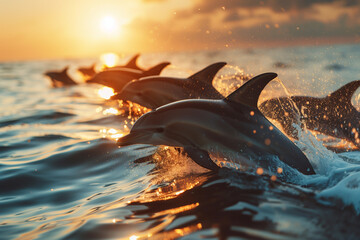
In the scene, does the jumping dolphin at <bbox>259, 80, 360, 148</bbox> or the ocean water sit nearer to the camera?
the ocean water

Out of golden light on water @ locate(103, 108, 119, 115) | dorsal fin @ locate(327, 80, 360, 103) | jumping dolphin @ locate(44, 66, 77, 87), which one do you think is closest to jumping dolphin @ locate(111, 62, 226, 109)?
dorsal fin @ locate(327, 80, 360, 103)

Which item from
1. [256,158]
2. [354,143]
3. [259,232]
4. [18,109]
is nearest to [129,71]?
[18,109]

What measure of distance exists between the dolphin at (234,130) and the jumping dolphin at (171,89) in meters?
2.01

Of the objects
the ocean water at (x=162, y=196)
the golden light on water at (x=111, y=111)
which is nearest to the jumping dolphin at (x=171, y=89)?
the ocean water at (x=162, y=196)

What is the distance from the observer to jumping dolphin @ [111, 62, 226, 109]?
620cm

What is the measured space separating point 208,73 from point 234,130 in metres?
2.30

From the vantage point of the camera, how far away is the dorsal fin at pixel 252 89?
3.92 m

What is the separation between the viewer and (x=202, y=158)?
3980 mm

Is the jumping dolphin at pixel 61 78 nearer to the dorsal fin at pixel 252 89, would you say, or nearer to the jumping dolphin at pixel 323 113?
the jumping dolphin at pixel 323 113

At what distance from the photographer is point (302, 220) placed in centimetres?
274

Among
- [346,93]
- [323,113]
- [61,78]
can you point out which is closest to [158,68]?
[323,113]

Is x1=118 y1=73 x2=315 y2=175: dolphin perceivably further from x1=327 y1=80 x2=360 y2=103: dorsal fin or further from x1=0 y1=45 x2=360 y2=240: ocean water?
x1=327 y1=80 x2=360 y2=103: dorsal fin

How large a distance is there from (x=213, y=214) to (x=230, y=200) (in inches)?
12.4

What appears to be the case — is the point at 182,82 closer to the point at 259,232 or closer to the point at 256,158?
the point at 256,158
